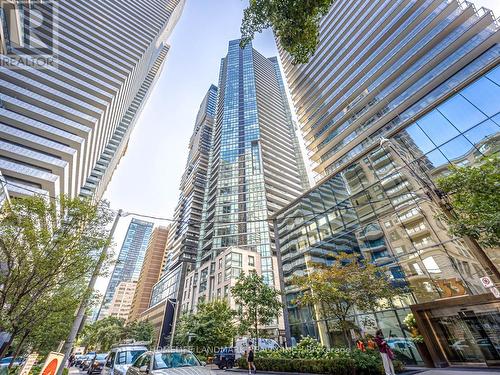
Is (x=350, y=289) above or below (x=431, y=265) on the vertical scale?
below

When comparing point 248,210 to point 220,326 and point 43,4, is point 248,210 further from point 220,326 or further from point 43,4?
point 43,4

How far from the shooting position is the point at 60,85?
142ft

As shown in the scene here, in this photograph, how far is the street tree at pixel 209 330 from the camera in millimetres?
27531

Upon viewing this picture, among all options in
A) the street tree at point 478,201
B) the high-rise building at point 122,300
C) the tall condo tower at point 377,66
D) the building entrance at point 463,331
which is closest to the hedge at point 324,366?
the building entrance at point 463,331

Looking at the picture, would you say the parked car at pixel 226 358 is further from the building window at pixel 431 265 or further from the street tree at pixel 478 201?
the street tree at pixel 478 201

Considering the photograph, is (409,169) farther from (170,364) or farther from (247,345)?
(247,345)

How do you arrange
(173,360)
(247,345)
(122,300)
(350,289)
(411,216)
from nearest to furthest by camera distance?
(173,360) < (350,289) < (411,216) < (247,345) < (122,300)

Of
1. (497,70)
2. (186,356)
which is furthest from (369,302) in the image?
(497,70)

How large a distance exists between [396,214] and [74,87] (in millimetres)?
58125

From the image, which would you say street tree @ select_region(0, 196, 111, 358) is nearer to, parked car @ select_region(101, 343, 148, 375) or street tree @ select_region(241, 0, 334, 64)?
parked car @ select_region(101, 343, 148, 375)

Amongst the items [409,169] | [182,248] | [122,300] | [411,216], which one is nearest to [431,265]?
[411,216]

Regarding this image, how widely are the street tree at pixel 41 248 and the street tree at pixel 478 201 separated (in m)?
15.3

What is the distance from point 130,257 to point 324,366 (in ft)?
609

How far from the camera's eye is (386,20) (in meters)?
33.1
